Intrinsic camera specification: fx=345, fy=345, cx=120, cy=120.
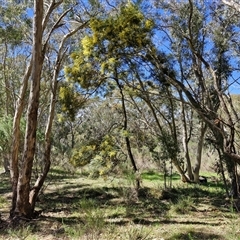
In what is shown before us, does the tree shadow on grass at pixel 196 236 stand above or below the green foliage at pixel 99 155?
below

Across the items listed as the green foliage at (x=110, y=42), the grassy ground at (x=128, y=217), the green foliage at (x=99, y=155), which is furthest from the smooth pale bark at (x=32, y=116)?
the green foliage at (x=99, y=155)

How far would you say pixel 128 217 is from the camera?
7684 millimetres

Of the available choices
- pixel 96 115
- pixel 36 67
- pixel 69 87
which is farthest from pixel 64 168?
pixel 36 67

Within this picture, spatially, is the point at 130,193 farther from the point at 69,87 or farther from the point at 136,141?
the point at 69,87

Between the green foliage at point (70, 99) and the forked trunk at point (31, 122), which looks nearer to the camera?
the forked trunk at point (31, 122)

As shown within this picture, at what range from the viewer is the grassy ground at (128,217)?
5.71 m

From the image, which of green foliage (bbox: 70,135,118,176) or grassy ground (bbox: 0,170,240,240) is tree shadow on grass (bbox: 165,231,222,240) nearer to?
grassy ground (bbox: 0,170,240,240)

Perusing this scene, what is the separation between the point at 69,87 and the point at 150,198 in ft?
13.7

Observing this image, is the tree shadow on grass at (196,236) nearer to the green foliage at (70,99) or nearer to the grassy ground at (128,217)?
the grassy ground at (128,217)

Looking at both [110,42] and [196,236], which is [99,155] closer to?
[110,42]

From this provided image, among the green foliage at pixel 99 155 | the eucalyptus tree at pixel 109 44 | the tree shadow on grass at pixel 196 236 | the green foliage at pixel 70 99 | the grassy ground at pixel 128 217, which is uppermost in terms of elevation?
the eucalyptus tree at pixel 109 44

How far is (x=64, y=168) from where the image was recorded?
79.5ft

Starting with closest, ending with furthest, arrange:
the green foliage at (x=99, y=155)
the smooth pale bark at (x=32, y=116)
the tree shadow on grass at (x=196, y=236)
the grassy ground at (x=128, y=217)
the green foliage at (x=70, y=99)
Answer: the grassy ground at (x=128, y=217) → the tree shadow on grass at (x=196, y=236) → the smooth pale bark at (x=32, y=116) → the green foliage at (x=70, y=99) → the green foliage at (x=99, y=155)

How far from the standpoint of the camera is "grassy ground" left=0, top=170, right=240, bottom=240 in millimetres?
5715
